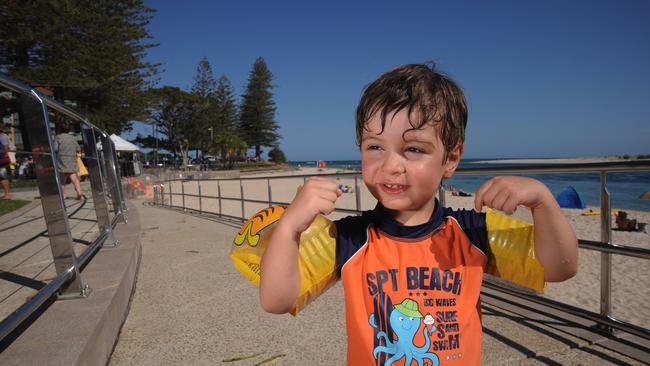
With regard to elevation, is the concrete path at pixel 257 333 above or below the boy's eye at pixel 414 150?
below

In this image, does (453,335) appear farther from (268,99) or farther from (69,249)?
(268,99)

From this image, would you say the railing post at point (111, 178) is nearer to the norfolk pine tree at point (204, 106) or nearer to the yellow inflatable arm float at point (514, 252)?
the yellow inflatable arm float at point (514, 252)

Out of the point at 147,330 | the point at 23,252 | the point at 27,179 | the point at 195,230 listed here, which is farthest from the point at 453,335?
the point at 195,230

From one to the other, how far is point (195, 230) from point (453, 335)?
572 cm

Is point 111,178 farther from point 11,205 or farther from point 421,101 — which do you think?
point 421,101

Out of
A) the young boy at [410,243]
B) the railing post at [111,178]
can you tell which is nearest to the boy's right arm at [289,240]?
the young boy at [410,243]

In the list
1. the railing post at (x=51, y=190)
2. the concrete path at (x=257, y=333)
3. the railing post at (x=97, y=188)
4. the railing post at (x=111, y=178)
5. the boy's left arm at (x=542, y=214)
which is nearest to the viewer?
the boy's left arm at (x=542, y=214)

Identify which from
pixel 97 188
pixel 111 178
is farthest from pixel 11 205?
pixel 97 188

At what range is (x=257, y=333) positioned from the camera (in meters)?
2.35

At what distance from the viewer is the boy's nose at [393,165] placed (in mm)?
1054

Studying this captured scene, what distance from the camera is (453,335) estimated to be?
1.09 metres

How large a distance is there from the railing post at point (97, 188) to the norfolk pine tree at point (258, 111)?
51.9 meters

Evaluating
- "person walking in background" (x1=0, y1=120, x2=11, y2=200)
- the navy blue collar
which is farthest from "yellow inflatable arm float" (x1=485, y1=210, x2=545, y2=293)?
"person walking in background" (x1=0, y1=120, x2=11, y2=200)

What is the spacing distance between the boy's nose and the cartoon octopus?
361 mm
